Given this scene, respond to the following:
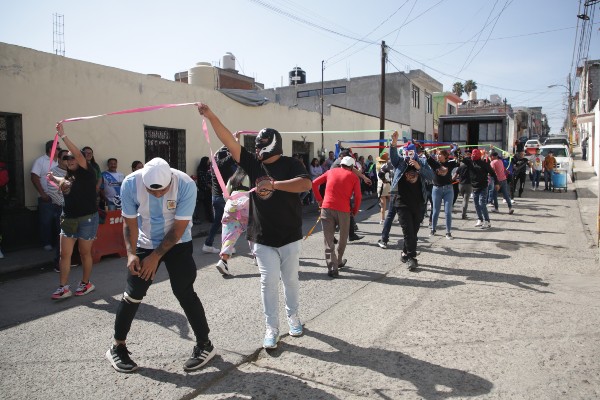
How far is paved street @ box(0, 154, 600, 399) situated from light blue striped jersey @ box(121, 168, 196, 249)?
106 cm

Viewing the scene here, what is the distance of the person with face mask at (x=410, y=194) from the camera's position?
6.63 meters

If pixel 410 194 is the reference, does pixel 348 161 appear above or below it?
above

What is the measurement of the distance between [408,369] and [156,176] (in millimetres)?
2430

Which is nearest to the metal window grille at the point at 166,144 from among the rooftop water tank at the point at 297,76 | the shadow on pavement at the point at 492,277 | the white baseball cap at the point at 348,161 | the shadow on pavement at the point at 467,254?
the white baseball cap at the point at 348,161

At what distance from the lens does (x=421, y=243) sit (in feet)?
28.5

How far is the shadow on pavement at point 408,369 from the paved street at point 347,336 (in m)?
0.01

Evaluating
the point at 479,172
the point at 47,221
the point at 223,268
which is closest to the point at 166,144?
the point at 47,221

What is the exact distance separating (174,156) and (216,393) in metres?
10.1

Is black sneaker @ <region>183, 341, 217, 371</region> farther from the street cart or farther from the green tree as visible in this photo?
the green tree

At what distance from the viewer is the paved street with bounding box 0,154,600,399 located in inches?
127

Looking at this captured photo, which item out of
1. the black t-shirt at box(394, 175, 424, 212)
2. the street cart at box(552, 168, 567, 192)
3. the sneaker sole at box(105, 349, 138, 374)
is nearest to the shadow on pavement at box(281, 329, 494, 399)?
the sneaker sole at box(105, 349, 138, 374)

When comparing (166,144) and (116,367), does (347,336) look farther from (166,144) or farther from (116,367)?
(166,144)

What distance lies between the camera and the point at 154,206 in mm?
3420

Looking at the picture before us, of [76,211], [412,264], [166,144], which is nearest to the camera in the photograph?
[76,211]
